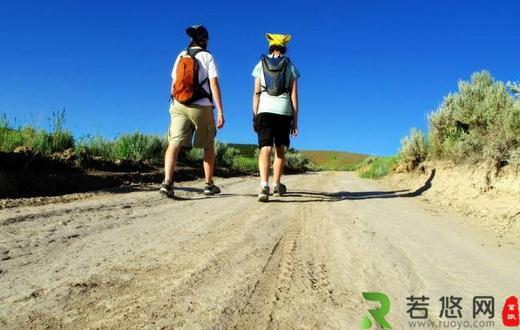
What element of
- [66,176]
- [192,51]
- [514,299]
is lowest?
[514,299]

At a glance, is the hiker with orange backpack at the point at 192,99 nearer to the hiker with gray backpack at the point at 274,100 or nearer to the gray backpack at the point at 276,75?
the hiker with gray backpack at the point at 274,100

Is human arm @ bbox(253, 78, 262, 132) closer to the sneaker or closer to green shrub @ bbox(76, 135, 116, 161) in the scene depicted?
the sneaker

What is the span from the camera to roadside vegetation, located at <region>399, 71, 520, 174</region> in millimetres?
5398

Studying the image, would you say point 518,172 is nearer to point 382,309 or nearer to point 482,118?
point 482,118

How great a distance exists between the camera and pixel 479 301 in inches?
85.8

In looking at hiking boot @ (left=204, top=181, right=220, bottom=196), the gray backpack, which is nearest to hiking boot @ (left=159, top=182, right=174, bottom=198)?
hiking boot @ (left=204, top=181, right=220, bottom=196)

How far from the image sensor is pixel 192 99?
20.2ft

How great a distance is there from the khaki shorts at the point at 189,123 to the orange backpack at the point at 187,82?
0.14 metres

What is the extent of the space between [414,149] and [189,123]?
18.7 feet

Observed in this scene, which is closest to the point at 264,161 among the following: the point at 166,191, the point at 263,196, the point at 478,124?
the point at 263,196

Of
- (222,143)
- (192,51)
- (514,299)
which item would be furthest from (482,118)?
(222,143)

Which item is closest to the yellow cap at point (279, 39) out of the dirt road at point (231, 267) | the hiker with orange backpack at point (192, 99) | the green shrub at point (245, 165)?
the hiker with orange backpack at point (192, 99)

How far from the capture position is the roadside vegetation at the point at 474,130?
540 centimetres

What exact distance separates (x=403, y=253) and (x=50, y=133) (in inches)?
293
